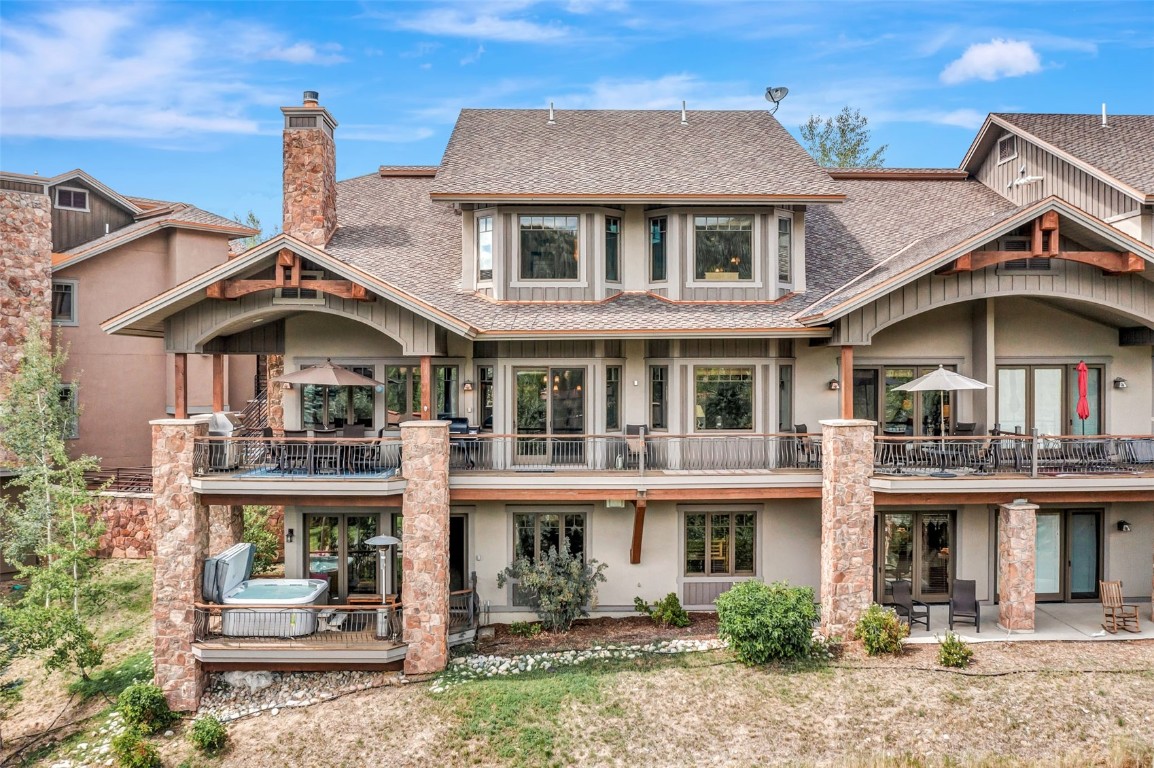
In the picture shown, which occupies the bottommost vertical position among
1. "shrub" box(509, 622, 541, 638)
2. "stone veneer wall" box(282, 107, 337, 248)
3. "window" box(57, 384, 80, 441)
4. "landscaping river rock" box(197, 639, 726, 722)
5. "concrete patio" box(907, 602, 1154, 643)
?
"landscaping river rock" box(197, 639, 726, 722)

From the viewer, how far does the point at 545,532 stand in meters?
15.4

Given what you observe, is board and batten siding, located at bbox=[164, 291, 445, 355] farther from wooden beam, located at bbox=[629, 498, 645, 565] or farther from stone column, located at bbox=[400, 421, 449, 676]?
wooden beam, located at bbox=[629, 498, 645, 565]

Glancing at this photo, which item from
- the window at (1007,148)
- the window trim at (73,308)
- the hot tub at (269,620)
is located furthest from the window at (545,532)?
the window trim at (73,308)

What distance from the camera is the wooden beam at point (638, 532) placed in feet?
46.1

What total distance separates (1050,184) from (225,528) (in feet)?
70.1

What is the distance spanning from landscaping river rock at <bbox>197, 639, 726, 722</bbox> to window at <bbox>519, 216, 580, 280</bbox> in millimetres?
7737

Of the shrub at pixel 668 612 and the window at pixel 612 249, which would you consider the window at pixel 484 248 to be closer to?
the window at pixel 612 249

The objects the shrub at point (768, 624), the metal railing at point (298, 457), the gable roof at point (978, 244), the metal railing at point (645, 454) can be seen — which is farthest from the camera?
the metal railing at point (645, 454)

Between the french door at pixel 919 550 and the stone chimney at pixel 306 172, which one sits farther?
the stone chimney at pixel 306 172

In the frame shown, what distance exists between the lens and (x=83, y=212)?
898 inches

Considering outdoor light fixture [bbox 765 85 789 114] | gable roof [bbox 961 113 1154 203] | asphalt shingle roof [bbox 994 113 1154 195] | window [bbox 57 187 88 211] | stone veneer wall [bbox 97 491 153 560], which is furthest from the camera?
window [bbox 57 187 88 211]

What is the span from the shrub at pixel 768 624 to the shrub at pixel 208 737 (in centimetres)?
846

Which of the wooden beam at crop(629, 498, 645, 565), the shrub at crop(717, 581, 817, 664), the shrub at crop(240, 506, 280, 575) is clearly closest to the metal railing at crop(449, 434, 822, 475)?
the wooden beam at crop(629, 498, 645, 565)

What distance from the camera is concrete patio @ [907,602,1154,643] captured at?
1334cm
